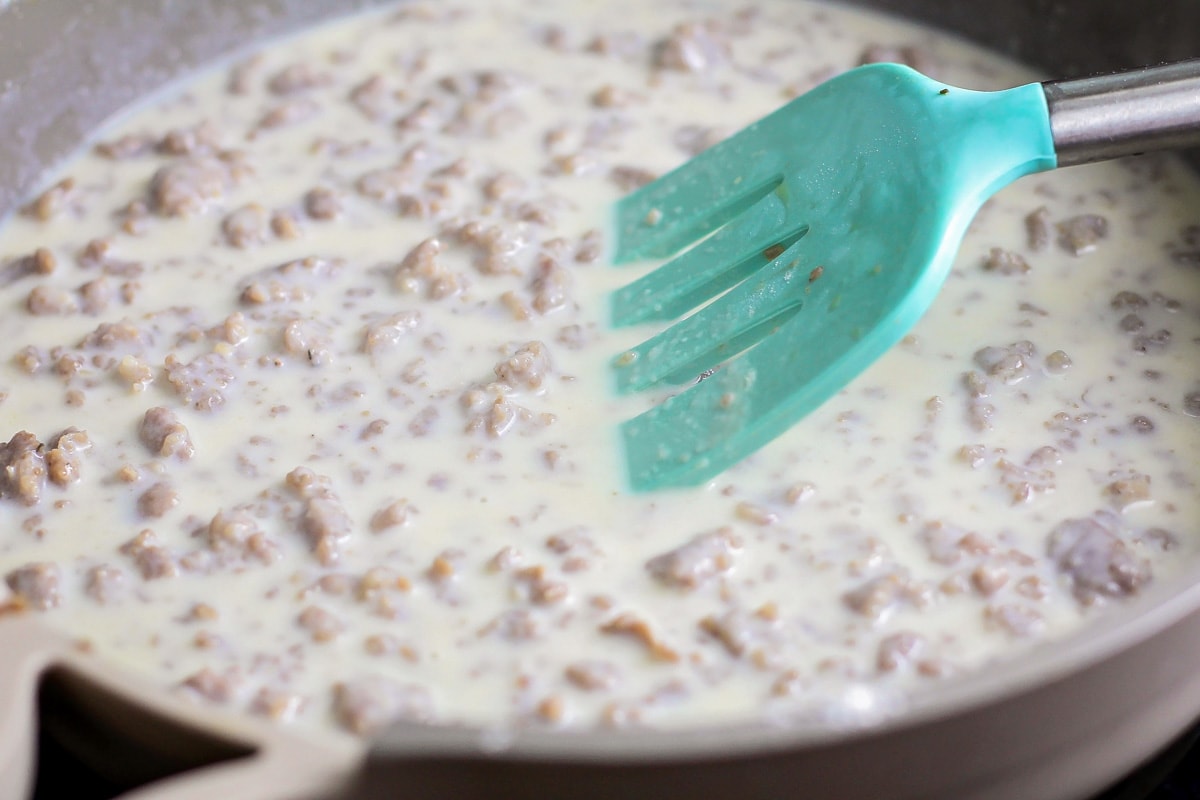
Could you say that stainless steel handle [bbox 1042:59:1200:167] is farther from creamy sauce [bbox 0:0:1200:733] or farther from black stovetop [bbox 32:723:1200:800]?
black stovetop [bbox 32:723:1200:800]

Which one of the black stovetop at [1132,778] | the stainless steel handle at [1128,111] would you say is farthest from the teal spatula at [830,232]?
the black stovetop at [1132,778]

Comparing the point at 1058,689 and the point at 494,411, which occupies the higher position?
the point at 494,411

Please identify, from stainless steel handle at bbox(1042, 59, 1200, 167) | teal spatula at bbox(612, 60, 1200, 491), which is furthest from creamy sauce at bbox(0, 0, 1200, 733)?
stainless steel handle at bbox(1042, 59, 1200, 167)

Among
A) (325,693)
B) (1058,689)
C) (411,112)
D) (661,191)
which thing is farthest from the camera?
(411,112)

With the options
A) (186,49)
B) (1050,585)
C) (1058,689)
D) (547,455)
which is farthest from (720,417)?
(186,49)

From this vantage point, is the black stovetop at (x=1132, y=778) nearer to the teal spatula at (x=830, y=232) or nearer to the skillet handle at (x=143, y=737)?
the skillet handle at (x=143, y=737)

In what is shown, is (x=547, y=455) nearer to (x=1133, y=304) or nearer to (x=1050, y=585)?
(x=1050, y=585)

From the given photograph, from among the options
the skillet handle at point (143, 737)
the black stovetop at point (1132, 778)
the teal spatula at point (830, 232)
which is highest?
the teal spatula at point (830, 232)
